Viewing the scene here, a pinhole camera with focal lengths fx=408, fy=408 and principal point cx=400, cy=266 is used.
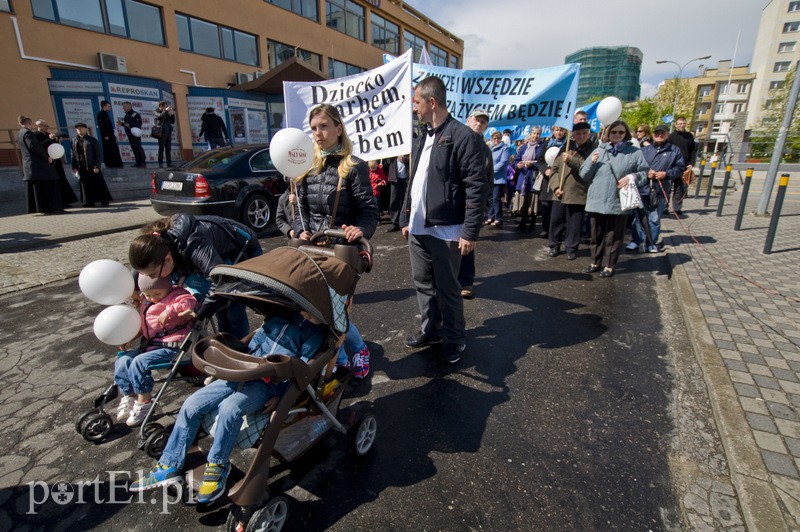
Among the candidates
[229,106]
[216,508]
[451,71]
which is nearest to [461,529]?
[216,508]

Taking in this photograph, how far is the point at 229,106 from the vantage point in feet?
61.5

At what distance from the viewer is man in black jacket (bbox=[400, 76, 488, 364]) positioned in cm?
321

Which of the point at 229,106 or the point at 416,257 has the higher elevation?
the point at 229,106

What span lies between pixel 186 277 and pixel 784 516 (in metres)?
3.74

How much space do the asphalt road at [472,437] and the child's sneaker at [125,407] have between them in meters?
0.11

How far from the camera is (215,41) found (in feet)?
62.1

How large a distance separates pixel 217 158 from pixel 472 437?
7.60 metres

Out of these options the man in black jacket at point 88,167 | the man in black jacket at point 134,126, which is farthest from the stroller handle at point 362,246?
the man in black jacket at point 134,126

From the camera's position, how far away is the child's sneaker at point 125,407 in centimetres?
276

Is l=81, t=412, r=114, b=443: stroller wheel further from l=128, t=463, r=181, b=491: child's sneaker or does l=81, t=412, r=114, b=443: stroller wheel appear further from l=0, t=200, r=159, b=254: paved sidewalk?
l=0, t=200, r=159, b=254: paved sidewalk

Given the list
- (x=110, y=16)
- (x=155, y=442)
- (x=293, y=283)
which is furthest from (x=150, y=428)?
(x=110, y=16)

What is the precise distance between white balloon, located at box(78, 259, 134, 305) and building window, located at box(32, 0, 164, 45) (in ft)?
54.7

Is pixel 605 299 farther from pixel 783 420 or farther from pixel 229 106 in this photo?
pixel 229 106

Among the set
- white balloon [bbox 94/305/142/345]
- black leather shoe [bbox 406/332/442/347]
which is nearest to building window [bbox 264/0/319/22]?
black leather shoe [bbox 406/332/442/347]
